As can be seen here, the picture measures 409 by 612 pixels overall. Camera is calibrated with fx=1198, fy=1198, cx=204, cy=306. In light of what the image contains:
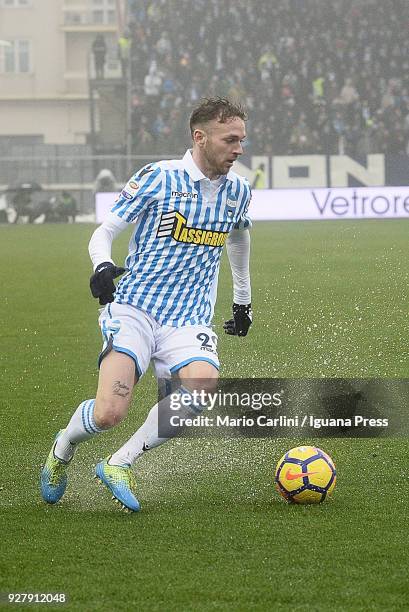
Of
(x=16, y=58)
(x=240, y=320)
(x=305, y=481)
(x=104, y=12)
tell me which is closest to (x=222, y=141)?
(x=240, y=320)

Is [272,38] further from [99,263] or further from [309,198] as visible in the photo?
[99,263]

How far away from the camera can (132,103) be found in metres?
33.2

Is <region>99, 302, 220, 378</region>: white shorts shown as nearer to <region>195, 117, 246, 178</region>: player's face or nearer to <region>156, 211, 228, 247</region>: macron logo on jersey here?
<region>156, 211, 228, 247</region>: macron logo on jersey

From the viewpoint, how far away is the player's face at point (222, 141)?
203 inches

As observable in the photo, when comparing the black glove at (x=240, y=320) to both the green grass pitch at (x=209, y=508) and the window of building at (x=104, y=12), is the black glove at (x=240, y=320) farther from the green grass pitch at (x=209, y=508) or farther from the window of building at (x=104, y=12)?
the window of building at (x=104, y=12)

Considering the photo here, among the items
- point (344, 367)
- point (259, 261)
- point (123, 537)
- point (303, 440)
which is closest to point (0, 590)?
point (123, 537)

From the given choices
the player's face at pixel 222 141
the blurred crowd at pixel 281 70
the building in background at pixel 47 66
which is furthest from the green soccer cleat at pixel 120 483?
the building in background at pixel 47 66

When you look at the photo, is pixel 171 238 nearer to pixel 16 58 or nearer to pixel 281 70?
pixel 281 70

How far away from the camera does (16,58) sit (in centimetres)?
5325

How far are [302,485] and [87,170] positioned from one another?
88.0 feet

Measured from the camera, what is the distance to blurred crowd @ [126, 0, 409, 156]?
31.0 m

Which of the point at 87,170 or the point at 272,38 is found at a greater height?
the point at 272,38

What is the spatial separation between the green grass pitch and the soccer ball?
57 mm

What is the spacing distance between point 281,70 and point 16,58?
23.4m
